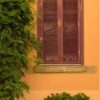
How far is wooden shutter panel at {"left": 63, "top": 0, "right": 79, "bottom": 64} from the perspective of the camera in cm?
965

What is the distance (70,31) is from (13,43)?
133 centimetres

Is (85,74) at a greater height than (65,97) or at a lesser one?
greater

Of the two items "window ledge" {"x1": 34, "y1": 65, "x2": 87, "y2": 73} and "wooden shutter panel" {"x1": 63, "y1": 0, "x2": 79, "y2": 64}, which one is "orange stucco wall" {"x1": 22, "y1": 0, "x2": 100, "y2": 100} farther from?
"wooden shutter panel" {"x1": 63, "y1": 0, "x2": 79, "y2": 64}

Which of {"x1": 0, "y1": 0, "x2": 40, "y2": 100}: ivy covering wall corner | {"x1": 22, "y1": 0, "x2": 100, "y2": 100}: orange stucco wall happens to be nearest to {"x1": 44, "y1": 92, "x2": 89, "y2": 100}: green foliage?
{"x1": 22, "y1": 0, "x2": 100, "y2": 100}: orange stucco wall

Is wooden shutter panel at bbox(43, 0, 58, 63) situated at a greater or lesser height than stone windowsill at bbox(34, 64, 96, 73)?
greater

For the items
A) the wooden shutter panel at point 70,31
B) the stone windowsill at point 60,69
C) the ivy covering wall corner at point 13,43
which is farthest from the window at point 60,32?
the ivy covering wall corner at point 13,43

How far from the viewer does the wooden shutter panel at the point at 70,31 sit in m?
9.65

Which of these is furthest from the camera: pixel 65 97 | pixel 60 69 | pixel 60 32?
pixel 60 32

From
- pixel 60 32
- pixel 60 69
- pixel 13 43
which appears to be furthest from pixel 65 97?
pixel 13 43

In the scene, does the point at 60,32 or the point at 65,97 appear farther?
the point at 60,32

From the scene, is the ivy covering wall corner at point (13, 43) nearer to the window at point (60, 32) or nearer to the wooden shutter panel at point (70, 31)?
the window at point (60, 32)

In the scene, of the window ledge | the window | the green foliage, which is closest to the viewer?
the green foliage

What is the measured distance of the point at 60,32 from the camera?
31.7 ft

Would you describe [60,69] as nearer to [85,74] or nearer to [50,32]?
[85,74]
